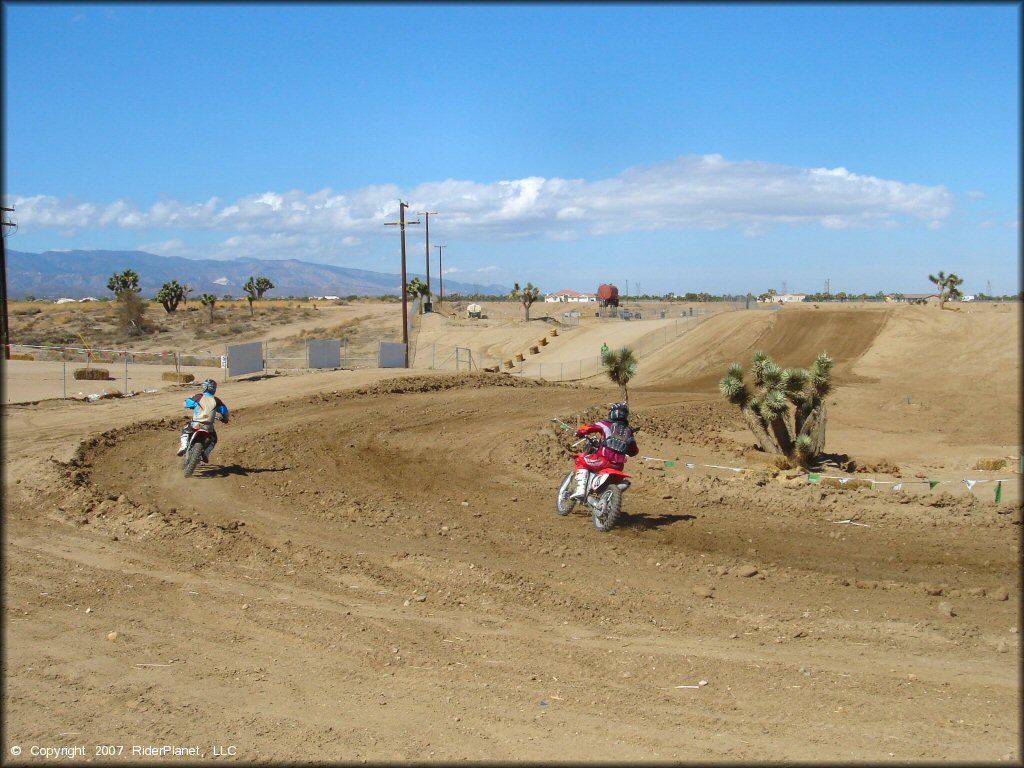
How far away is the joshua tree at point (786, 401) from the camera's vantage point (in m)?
20.5

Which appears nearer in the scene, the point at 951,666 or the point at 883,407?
the point at 951,666

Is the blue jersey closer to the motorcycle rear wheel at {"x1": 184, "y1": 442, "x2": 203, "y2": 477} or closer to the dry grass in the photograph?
the motorcycle rear wheel at {"x1": 184, "y1": 442, "x2": 203, "y2": 477}

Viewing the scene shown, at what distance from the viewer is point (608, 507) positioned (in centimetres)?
1241

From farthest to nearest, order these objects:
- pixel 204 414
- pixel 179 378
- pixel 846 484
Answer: pixel 179 378
pixel 846 484
pixel 204 414

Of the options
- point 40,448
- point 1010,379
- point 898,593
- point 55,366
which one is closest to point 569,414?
point 40,448

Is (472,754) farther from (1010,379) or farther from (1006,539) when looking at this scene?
(1010,379)

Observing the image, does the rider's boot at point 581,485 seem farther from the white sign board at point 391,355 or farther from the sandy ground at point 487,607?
the white sign board at point 391,355

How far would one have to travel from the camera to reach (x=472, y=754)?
20.7 ft

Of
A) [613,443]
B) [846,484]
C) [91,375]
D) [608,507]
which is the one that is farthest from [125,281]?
[608,507]

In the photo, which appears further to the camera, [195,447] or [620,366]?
[620,366]

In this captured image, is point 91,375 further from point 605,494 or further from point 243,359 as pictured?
point 605,494

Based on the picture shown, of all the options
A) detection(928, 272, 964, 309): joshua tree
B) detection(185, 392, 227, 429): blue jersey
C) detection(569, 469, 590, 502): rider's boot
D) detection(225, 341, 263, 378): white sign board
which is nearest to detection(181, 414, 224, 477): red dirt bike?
detection(185, 392, 227, 429): blue jersey

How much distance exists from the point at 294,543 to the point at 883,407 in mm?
27039

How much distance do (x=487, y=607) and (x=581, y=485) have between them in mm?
3747
